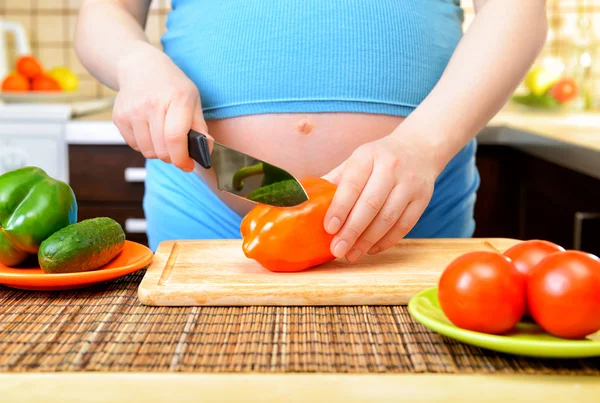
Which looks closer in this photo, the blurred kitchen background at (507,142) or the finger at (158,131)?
the finger at (158,131)

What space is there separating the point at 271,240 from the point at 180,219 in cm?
32

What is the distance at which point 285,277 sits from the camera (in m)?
0.81

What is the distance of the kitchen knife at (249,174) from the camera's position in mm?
833

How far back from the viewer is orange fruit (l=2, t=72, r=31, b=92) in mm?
2305

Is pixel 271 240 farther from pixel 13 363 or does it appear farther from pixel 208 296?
pixel 13 363

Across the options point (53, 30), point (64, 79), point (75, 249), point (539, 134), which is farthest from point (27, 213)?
point (53, 30)

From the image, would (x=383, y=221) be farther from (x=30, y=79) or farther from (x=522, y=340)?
(x=30, y=79)

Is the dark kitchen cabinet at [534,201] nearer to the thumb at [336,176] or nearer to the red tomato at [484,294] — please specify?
the thumb at [336,176]

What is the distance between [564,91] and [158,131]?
1.92 m

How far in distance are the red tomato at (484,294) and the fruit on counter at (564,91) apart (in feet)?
6.57

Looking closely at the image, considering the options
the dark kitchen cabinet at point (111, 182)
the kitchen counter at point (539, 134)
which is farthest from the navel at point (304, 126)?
the dark kitchen cabinet at point (111, 182)

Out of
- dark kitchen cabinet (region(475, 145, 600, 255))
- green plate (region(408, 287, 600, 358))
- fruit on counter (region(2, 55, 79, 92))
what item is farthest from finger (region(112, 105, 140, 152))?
fruit on counter (region(2, 55, 79, 92))

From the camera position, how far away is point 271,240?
0.82 metres

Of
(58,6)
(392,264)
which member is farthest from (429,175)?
(58,6)
